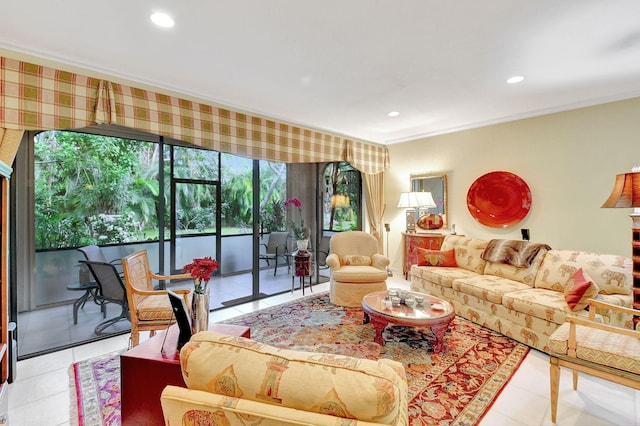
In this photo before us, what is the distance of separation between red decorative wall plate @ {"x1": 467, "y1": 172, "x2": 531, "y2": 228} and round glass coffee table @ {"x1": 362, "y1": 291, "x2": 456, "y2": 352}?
213cm

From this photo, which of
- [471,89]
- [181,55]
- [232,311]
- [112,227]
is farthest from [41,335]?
[471,89]

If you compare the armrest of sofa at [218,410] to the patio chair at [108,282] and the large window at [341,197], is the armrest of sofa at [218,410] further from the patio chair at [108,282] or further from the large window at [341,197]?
→ the large window at [341,197]

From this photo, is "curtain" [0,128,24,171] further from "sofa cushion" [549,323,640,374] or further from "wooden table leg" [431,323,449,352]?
"sofa cushion" [549,323,640,374]

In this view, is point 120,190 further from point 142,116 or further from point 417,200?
point 417,200

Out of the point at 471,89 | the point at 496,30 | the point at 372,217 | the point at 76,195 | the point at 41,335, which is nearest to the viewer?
the point at 496,30

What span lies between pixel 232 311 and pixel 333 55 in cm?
309

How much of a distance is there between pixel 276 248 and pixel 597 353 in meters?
3.71

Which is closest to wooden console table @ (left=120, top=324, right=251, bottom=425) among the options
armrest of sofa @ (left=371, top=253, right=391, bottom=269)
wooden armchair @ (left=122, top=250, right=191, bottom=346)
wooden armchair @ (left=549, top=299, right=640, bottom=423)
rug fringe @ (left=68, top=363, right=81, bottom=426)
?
rug fringe @ (left=68, top=363, right=81, bottom=426)

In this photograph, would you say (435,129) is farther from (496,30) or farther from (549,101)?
(496,30)

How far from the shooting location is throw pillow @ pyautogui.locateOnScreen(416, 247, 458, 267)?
4141mm

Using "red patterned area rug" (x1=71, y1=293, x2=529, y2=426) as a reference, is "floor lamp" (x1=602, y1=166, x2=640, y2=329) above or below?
above

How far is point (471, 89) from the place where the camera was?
10.9 feet

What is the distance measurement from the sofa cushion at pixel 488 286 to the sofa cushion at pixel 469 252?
0.85 ft

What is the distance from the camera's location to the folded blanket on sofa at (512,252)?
3.47 meters
